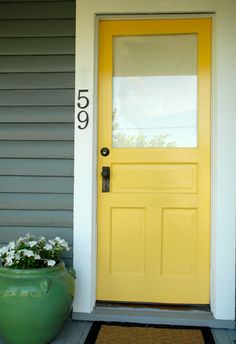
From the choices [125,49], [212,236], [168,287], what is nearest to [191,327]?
[168,287]

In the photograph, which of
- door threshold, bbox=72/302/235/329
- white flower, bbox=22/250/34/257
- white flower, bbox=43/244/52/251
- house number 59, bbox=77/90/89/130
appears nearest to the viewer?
white flower, bbox=22/250/34/257

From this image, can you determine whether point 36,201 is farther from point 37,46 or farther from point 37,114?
point 37,46

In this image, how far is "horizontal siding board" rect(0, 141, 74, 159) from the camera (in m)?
2.59

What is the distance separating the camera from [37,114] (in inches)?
104

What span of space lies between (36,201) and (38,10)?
4.18 ft

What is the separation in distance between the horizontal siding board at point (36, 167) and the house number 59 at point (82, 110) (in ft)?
0.84

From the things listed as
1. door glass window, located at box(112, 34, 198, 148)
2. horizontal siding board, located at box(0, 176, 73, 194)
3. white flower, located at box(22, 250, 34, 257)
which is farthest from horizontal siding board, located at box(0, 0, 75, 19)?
white flower, located at box(22, 250, 34, 257)

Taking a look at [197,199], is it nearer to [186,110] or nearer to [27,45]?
[186,110]

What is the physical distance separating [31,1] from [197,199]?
1718 mm

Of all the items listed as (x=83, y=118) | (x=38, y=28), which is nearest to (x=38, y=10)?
(x=38, y=28)

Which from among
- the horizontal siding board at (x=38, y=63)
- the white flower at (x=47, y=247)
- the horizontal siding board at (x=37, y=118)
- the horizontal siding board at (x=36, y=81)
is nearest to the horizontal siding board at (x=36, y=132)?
the horizontal siding board at (x=37, y=118)

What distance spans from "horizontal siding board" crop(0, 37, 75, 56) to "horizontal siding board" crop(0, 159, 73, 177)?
2.35 feet

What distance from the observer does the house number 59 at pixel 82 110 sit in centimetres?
254

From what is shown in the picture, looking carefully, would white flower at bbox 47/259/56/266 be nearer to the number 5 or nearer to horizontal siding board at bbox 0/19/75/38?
the number 5
